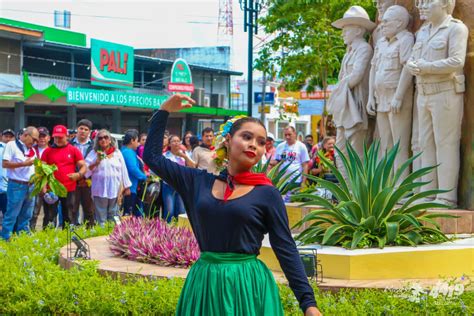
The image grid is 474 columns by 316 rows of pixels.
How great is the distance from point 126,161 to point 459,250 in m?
7.23

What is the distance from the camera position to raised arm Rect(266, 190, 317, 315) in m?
4.11

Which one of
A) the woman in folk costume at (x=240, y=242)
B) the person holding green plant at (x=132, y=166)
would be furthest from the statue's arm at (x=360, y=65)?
the woman in folk costume at (x=240, y=242)

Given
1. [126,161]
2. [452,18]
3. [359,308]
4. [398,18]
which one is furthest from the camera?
[126,161]

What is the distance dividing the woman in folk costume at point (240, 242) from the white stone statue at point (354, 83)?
260 inches

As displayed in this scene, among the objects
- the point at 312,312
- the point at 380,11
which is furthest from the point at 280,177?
the point at 312,312

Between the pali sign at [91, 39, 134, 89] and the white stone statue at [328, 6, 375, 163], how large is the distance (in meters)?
30.3

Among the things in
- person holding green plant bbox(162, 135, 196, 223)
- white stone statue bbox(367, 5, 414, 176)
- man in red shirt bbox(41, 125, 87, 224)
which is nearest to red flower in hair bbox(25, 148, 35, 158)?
man in red shirt bbox(41, 125, 87, 224)

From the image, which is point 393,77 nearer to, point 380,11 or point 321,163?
point 380,11

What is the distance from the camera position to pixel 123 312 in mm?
6328

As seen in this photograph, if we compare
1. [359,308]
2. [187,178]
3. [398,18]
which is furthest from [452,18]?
[187,178]

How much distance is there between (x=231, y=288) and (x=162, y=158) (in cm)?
87

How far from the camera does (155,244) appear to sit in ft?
26.7

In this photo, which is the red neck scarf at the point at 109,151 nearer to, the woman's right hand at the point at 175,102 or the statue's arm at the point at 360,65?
the statue's arm at the point at 360,65

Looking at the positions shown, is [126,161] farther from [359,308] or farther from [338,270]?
[359,308]
